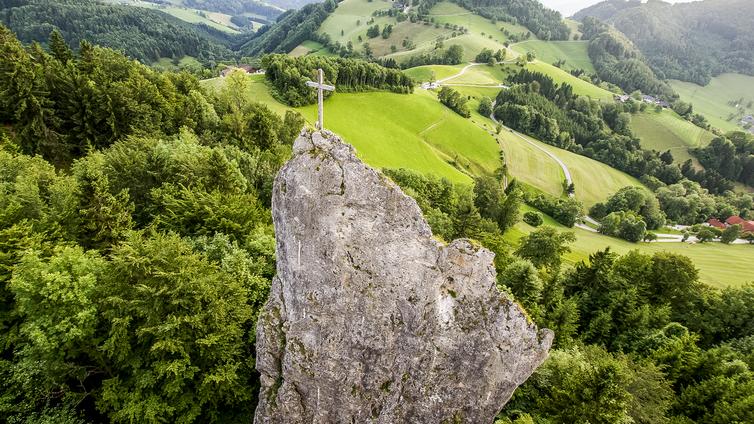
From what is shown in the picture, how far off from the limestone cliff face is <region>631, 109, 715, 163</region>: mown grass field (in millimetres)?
207307

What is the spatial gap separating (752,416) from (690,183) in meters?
167

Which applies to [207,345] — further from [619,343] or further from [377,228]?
[619,343]

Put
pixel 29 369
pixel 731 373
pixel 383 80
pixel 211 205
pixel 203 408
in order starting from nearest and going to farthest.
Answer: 1. pixel 29 369
2. pixel 203 408
3. pixel 731 373
4. pixel 211 205
5. pixel 383 80

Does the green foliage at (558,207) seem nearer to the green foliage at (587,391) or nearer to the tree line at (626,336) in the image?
the tree line at (626,336)

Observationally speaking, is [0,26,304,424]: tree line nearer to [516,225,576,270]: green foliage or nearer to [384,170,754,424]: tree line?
[384,170,754,424]: tree line

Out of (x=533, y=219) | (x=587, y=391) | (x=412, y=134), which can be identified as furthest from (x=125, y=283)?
(x=412, y=134)

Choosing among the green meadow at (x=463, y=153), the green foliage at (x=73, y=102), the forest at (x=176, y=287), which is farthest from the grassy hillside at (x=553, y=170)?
the green foliage at (x=73, y=102)

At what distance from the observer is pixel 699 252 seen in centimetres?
9594

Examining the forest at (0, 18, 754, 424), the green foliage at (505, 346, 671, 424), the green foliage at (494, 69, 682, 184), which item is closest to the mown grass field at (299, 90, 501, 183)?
the forest at (0, 18, 754, 424)

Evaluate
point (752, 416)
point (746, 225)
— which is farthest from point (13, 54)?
point (746, 225)

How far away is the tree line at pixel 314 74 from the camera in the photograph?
348 ft

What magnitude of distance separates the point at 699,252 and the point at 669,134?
122 m

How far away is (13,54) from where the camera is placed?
40.9 meters

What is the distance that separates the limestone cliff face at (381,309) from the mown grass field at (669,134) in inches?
8162
